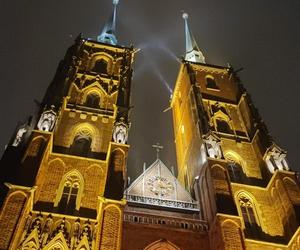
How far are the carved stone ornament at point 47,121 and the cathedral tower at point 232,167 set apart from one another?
7700mm

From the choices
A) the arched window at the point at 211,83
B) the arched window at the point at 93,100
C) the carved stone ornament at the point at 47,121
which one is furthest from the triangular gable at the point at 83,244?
the arched window at the point at 211,83

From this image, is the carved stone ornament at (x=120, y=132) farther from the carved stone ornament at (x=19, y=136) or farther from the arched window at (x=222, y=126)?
the arched window at (x=222, y=126)

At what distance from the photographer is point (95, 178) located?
1975 cm

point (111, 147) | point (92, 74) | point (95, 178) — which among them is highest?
point (92, 74)

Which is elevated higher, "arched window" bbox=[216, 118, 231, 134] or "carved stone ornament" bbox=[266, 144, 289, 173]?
"arched window" bbox=[216, 118, 231, 134]

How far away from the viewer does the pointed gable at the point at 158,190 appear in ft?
68.0

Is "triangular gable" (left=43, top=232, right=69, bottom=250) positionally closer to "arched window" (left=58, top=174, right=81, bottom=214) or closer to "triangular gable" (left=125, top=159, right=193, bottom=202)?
"arched window" (left=58, top=174, right=81, bottom=214)

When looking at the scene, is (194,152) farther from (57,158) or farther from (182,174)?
(57,158)

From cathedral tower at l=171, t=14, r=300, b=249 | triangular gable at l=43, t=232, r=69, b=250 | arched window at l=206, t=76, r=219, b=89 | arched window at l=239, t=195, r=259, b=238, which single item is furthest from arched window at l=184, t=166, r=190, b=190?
triangular gable at l=43, t=232, r=69, b=250

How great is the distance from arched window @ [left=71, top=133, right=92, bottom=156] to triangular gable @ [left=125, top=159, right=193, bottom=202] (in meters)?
2.97

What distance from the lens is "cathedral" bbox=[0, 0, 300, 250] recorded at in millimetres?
16484

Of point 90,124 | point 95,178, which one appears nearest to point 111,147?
point 95,178

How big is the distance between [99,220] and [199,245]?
15.1 feet

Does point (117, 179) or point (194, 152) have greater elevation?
point (194, 152)
